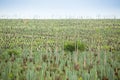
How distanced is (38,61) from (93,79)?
495 centimetres

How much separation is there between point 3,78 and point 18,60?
3.55 meters

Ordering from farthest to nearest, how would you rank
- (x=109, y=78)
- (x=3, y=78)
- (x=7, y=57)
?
(x=7, y=57), (x=109, y=78), (x=3, y=78)

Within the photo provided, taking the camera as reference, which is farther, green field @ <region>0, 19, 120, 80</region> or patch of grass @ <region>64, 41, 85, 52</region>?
patch of grass @ <region>64, 41, 85, 52</region>

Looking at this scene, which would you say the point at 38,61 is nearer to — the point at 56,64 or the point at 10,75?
the point at 56,64

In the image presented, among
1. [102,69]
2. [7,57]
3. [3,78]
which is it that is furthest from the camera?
[7,57]

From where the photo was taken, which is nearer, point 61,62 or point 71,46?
point 61,62

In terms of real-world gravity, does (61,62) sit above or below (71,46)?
below

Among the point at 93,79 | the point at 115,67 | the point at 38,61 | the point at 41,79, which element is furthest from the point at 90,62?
the point at 41,79

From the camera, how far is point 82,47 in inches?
682

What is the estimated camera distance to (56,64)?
12.4 meters

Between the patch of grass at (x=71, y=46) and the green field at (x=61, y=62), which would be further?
the patch of grass at (x=71, y=46)

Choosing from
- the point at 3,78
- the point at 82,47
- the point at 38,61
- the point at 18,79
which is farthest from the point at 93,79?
the point at 82,47

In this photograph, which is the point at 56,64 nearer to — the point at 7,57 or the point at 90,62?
the point at 90,62

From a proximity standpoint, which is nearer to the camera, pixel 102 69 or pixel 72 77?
pixel 72 77
